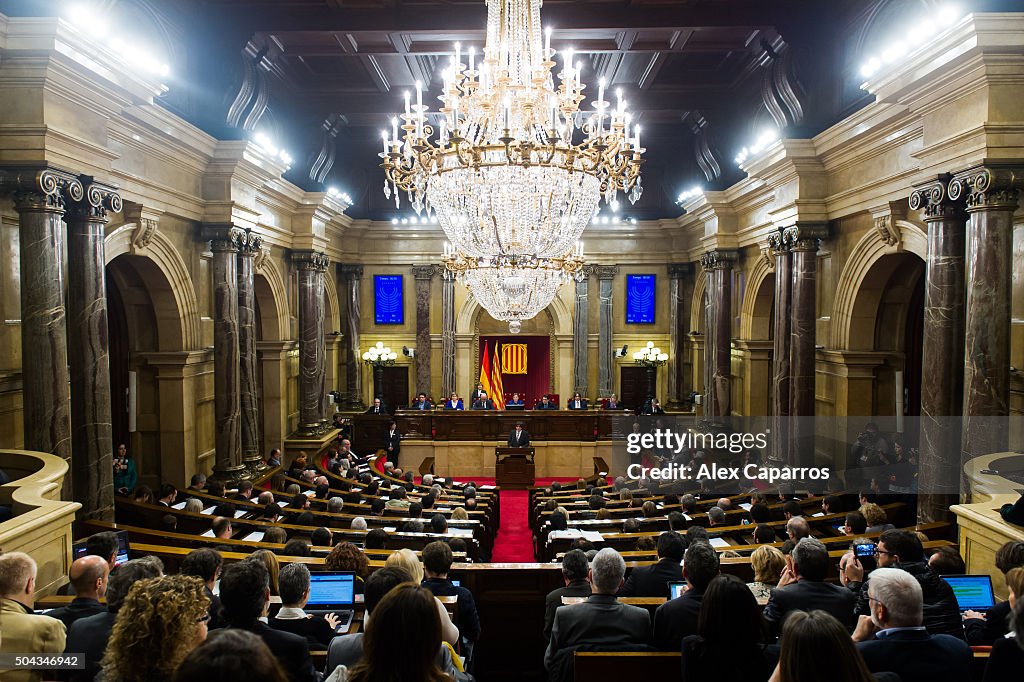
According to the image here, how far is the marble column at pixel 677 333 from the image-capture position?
20.6m

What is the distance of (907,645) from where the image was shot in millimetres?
3045

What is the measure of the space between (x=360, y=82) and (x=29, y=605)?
539 inches

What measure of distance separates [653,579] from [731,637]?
6.80 feet

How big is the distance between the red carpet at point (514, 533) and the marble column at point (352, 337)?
7.45 m

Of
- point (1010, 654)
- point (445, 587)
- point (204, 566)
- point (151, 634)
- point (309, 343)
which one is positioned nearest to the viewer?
point (151, 634)

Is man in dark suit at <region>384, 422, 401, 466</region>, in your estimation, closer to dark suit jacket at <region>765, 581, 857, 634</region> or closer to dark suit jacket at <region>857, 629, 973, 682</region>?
dark suit jacket at <region>765, 581, 857, 634</region>

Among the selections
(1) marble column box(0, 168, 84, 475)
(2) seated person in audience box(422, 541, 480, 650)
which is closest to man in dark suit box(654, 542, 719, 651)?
(2) seated person in audience box(422, 541, 480, 650)

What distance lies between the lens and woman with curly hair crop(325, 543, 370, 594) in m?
4.78

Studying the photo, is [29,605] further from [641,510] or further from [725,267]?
Result: [725,267]

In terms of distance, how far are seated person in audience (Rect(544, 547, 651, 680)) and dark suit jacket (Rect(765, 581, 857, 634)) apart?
0.80 meters

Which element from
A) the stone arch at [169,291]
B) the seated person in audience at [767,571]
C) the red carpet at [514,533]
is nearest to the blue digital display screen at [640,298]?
the red carpet at [514,533]

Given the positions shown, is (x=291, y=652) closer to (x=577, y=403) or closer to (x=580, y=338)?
(x=577, y=403)

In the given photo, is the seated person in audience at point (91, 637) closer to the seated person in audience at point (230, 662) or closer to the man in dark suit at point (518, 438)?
the seated person in audience at point (230, 662)

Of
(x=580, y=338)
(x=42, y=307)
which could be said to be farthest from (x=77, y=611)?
(x=580, y=338)
